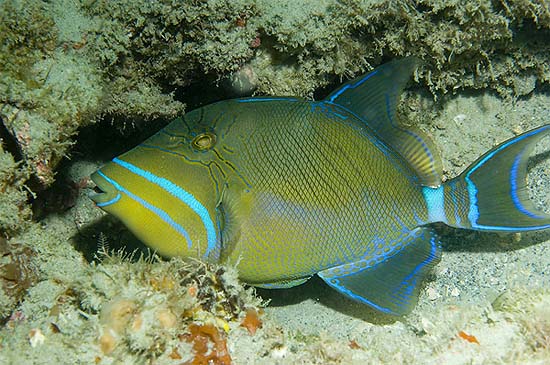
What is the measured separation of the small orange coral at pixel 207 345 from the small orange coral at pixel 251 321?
0.19m

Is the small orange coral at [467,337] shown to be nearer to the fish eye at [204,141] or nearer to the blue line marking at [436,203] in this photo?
the blue line marking at [436,203]

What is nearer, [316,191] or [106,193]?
[106,193]

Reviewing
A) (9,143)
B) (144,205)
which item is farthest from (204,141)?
(9,143)

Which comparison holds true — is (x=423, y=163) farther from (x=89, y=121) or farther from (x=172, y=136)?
(x=89, y=121)

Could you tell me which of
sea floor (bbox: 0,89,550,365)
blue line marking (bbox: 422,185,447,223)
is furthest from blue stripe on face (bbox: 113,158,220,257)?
blue line marking (bbox: 422,185,447,223)

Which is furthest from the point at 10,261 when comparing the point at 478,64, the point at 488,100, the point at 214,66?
the point at 488,100

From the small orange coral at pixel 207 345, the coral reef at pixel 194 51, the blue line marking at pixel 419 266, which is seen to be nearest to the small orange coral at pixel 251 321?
the small orange coral at pixel 207 345

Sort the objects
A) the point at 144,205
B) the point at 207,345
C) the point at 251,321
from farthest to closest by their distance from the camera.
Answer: the point at 251,321 < the point at 144,205 < the point at 207,345

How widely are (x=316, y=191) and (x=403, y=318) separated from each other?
1.09 meters

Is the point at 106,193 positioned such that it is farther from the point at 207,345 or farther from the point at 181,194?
the point at 207,345

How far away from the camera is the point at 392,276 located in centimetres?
269

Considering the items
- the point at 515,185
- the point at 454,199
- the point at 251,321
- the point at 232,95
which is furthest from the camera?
the point at 232,95

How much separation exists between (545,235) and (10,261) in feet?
A: 12.3

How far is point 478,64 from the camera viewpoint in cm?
332
